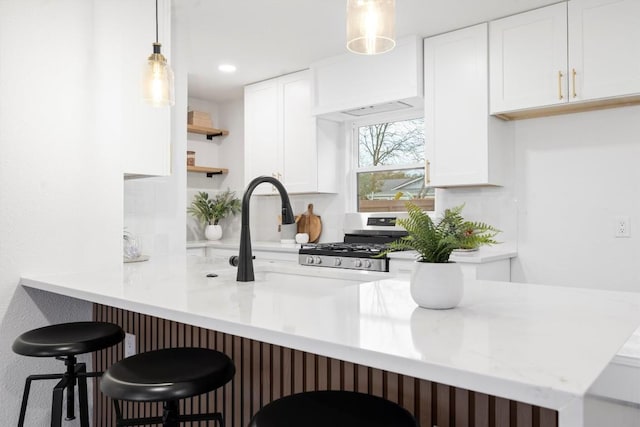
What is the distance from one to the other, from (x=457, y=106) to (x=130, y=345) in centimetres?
250

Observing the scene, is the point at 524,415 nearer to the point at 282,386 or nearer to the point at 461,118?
the point at 282,386

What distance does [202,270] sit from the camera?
2189 mm

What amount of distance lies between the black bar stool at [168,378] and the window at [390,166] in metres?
2.79

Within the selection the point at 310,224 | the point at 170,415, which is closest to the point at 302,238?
the point at 310,224

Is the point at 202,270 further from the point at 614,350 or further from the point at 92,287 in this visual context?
the point at 614,350

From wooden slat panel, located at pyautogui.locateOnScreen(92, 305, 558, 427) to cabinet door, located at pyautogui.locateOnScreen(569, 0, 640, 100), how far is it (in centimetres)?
236

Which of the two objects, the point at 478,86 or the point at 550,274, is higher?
the point at 478,86

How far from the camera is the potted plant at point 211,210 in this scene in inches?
193

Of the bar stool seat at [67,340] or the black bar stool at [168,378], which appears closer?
the black bar stool at [168,378]

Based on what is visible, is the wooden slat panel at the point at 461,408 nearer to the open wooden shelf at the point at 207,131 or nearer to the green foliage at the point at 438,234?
the green foliage at the point at 438,234

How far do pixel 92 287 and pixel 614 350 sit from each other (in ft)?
5.08

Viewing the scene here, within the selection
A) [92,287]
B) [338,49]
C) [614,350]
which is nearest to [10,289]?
[92,287]

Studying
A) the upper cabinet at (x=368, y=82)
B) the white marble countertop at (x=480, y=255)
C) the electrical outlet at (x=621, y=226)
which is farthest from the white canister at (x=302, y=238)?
the electrical outlet at (x=621, y=226)

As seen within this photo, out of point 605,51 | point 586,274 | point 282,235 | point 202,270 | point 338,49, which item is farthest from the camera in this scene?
point 282,235
